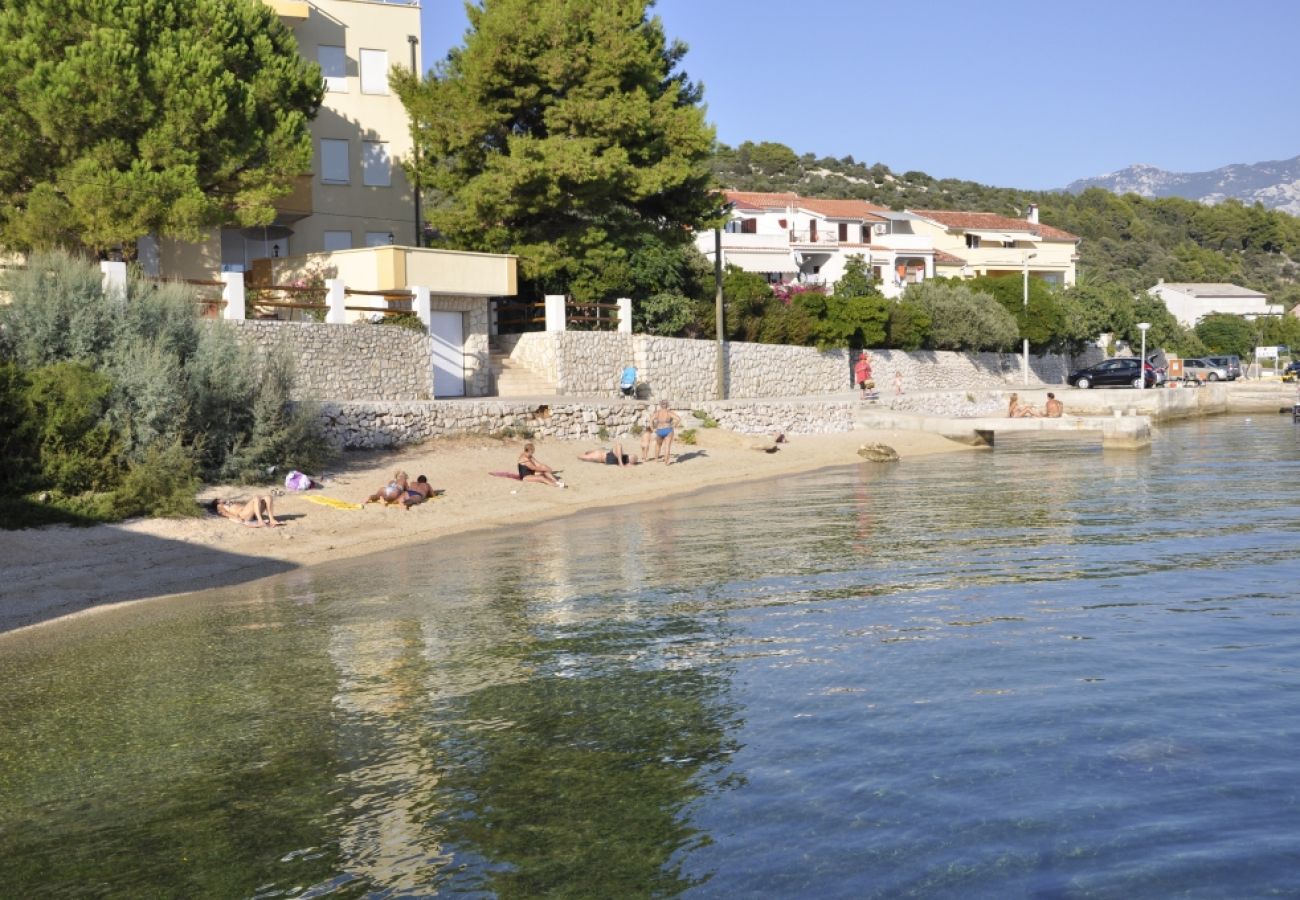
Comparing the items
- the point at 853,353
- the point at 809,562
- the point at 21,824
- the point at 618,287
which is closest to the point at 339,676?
the point at 21,824

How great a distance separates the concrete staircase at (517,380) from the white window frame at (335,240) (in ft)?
27.3

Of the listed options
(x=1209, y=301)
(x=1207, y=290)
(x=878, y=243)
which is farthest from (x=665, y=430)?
(x=1207, y=290)

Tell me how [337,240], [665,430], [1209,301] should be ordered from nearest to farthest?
[665,430]
[337,240]
[1209,301]

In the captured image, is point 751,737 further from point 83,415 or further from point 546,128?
point 546,128

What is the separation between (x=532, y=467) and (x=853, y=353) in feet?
101

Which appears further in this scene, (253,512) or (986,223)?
(986,223)

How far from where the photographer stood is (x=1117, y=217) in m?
164

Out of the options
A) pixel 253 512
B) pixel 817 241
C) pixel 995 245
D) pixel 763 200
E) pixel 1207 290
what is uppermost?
pixel 763 200

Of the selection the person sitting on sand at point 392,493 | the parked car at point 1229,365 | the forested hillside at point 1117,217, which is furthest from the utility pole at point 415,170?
the forested hillside at point 1117,217

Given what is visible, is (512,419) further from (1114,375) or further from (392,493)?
(1114,375)

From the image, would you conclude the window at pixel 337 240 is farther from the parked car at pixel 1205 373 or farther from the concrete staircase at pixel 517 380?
the parked car at pixel 1205 373

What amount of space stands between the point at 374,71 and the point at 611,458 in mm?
20680

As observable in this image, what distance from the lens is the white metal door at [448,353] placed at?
118 ft

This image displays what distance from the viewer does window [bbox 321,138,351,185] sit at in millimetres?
42875
